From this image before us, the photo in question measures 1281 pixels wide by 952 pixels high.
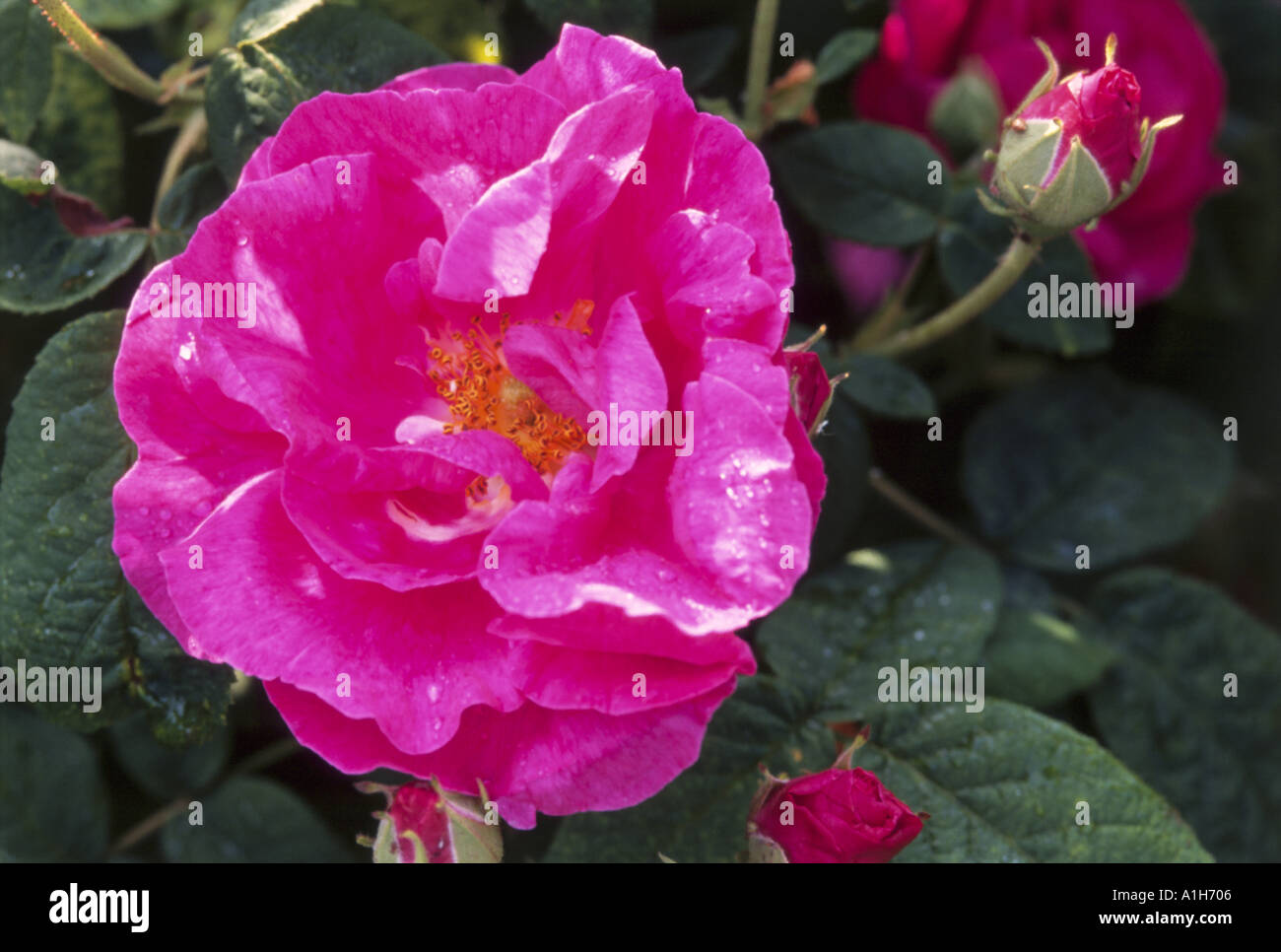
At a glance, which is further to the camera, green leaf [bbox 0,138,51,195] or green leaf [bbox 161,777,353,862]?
green leaf [bbox 161,777,353,862]

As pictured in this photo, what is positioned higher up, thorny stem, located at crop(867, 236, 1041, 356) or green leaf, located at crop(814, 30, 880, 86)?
green leaf, located at crop(814, 30, 880, 86)

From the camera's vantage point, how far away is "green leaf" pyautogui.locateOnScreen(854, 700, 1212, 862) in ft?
4.11

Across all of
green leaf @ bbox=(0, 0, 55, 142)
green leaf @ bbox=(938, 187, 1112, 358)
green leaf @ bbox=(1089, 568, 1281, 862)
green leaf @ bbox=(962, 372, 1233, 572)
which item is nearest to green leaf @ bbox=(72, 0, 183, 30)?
green leaf @ bbox=(0, 0, 55, 142)

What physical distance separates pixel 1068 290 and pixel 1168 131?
365 millimetres

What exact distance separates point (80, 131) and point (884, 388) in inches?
42.7

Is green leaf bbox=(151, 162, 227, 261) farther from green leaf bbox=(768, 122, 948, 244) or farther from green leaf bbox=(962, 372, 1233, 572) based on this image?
green leaf bbox=(962, 372, 1233, 572)

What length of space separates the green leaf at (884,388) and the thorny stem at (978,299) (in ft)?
0.17

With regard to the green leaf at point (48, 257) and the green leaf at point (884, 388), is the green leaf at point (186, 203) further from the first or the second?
the green leaf at point (884, 388)

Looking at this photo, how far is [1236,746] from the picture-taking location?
5.49 feet

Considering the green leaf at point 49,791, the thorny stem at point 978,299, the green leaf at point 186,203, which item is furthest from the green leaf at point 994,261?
the green leaf at point 49,791

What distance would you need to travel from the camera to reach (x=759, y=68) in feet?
4.64

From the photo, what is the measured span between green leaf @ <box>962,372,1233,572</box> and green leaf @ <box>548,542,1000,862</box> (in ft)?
0.79
